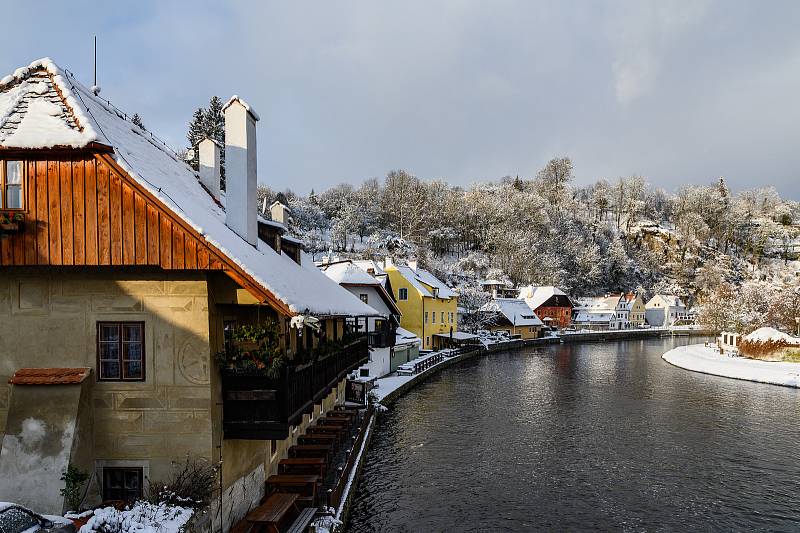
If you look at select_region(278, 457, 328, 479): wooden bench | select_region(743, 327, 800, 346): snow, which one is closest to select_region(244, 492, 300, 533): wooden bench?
select_region(278, 457, 328, 479): wooden bench

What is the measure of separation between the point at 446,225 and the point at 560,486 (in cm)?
10708

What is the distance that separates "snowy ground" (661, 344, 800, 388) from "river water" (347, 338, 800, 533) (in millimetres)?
3437

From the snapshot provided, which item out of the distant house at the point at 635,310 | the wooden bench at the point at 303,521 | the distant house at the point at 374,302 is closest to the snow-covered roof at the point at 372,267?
the distant house at the point at 374,302

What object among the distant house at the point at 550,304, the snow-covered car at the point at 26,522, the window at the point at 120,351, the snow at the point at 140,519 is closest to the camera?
the snow-covered car at the point at 26,522

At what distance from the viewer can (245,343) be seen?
38.3 ft

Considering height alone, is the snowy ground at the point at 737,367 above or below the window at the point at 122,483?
below

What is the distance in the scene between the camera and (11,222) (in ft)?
33.9

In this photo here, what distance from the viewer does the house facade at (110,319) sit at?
10492 mm

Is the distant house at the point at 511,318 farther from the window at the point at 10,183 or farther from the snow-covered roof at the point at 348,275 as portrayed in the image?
the window at the point at 10,183

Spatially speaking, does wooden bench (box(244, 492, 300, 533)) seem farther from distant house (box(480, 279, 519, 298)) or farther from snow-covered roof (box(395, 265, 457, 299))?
distant house (box(480, 279, 519, 298))

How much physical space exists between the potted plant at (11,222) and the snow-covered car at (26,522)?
5.06m

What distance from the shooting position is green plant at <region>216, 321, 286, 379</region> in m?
11.2

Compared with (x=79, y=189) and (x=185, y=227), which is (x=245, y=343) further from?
(x=79, y=189)

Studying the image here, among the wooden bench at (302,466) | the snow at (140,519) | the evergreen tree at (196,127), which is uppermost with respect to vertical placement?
the evergreen tree at (196,127)
